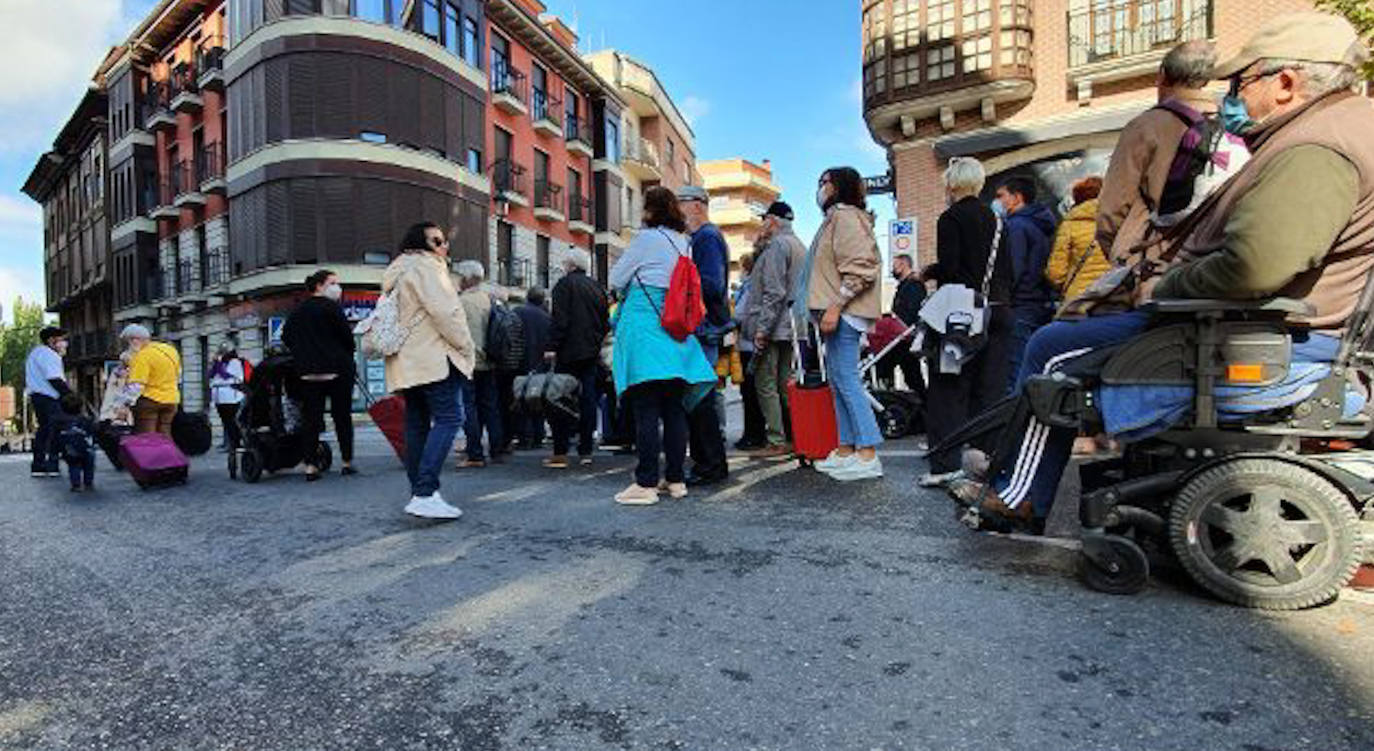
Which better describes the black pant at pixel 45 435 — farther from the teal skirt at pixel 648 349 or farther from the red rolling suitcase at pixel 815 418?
the red rolling suitcase at pixel 815 418

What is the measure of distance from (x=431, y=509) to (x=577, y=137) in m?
32.2

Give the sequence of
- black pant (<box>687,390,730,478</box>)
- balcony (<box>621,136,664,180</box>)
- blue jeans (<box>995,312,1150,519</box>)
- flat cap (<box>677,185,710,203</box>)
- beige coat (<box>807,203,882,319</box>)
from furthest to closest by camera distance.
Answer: balcony (<box>621,136,664,180</box>)
flat cap (<box>677,185,710,203</box>)
black pant (<box>687,390,730,478</box>)
beige coat (<box>807,203,882,319</box>)
blue jeans (<box>995,312,1150,519</box>)

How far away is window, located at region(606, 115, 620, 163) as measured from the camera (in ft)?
120

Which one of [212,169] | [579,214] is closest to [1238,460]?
[212,169]

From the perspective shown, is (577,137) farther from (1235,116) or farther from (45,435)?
(1235,116)

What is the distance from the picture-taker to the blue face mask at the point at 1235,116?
8.46 feet

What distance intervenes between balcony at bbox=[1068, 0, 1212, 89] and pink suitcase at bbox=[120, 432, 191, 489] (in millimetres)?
15379

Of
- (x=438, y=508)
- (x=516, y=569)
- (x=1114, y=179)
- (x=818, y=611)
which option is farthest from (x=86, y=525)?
(x=1114, y=179)

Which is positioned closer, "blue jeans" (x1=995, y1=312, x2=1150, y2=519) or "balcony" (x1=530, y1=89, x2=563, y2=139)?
"blue jeans" (x1=995, y1=312, x2=1150, y2=519)

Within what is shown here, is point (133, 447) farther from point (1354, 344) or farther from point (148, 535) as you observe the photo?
point (1354, 344)

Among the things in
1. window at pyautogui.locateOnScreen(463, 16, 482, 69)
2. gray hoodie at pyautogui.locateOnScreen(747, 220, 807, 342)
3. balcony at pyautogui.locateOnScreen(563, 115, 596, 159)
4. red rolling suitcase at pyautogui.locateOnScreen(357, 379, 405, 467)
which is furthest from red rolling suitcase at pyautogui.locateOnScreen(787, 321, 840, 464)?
balcony at pyautogui.locateOnScreen(563, 115, 596, 159)

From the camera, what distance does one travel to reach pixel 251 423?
6.48 metres

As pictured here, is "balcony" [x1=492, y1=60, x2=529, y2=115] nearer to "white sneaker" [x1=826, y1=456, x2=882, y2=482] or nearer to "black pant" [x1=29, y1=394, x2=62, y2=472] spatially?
"black pant" [x1=29, y1=394, x2=62, y2=472]

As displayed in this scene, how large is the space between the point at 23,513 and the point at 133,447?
95 centimetres
